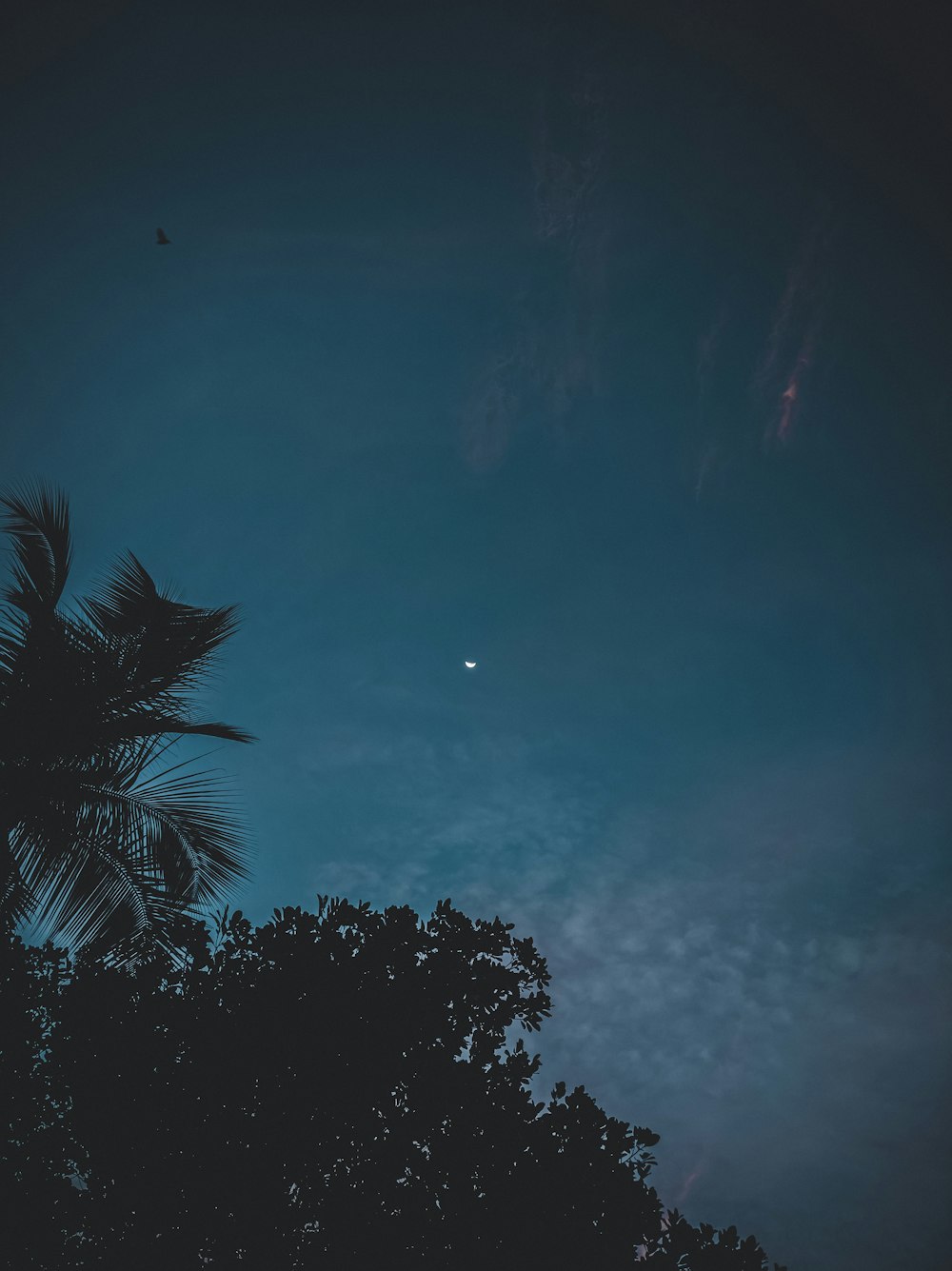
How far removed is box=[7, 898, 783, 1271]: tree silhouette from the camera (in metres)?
5.66

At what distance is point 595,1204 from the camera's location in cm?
596

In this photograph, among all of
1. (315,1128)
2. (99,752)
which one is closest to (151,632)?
(99,752)

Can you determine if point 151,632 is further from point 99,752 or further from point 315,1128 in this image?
point 315,1128

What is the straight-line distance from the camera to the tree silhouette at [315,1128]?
18.6ft

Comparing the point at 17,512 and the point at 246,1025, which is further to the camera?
the point at 17,512

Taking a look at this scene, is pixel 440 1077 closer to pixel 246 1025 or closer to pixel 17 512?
pixel 246 1025

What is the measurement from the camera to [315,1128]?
19.9ft

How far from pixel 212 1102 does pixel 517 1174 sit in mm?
2744

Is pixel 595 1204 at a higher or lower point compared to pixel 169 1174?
higher

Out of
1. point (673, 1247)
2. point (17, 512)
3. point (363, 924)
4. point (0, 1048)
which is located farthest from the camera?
point (17, 512)

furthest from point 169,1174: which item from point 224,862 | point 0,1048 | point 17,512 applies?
point 17,512

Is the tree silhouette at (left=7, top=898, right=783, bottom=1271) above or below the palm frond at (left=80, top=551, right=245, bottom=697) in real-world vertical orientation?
below

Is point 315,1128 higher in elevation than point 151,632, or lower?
lower

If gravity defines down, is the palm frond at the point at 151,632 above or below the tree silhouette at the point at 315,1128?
above
